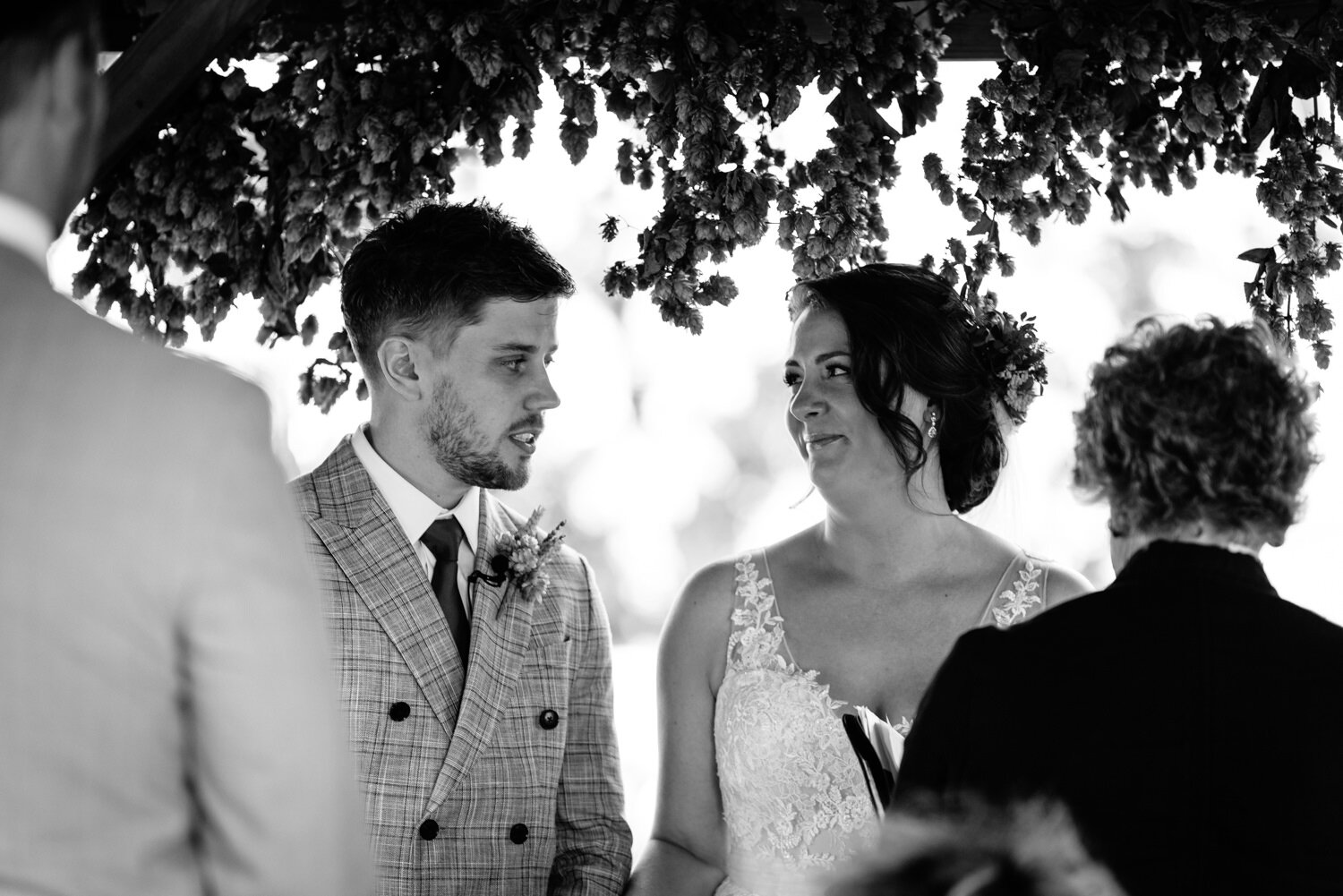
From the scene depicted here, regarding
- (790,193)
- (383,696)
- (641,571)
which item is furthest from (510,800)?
(641,571)

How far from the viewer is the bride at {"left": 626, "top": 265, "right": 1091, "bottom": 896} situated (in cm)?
289

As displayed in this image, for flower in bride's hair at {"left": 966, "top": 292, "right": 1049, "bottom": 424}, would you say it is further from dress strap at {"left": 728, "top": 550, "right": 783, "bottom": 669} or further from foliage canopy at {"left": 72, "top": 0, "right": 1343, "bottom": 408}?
dress strap at {"left": 728, "top": 550, "right": 783, "bottom": 669}

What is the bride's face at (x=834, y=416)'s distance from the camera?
3.10 meters

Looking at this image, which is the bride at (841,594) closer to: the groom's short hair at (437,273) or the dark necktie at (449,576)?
the dark necktie at (449,576)

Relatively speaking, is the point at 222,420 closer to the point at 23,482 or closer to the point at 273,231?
the point at 23,482

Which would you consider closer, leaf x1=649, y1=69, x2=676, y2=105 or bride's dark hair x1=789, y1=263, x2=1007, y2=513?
leaf x1=649, y1=69, x2=676, y2=105

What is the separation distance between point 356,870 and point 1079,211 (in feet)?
6.98

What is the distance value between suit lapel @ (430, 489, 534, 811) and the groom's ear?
1.13ft

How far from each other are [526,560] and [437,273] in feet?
2.14

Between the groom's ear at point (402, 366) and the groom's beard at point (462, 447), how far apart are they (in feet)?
0.17

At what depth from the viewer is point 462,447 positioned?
2.82m

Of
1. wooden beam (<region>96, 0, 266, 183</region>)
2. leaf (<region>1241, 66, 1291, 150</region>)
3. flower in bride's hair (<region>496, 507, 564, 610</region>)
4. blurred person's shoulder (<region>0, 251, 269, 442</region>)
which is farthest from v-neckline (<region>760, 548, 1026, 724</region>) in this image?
blurred person's shoulder (<region>0, 251, 269, 442</region>)

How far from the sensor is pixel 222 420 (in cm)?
110

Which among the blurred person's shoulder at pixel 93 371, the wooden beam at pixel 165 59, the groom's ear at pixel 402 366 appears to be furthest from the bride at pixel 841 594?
the blurred person's shoulder at pixel 93 371
